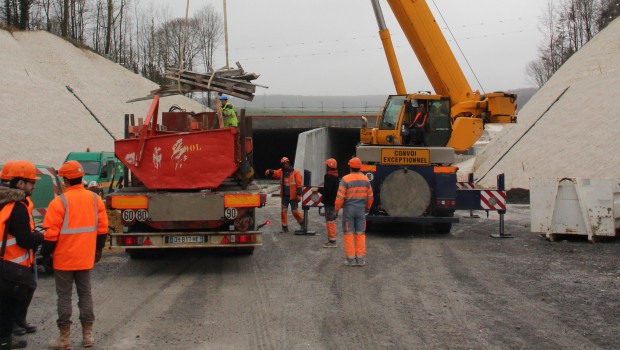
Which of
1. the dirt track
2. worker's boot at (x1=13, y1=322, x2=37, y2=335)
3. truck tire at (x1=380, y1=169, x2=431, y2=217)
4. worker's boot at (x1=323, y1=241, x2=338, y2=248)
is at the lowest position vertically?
the dirt track

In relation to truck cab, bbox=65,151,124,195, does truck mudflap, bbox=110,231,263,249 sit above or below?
below

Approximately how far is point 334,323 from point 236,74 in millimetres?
5263

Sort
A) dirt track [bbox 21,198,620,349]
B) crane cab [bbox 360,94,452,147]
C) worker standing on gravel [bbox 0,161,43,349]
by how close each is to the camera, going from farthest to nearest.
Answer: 1. crane cab [bbox 360,94,452,147]
2. dirt track [bbox 21,198,620,349]
3. worker standing on gravel [bbox 0,161,43,349]

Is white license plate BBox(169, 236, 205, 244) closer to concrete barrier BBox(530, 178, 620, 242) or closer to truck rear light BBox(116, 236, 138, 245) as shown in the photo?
truck rear light BBox(116, 236, 138, 245)

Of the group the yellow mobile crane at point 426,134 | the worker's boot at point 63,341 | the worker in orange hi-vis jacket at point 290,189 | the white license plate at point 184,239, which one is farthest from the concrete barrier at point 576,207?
the worker's boot at point 63,341

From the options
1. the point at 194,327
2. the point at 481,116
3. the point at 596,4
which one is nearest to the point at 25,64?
the point at 481,116

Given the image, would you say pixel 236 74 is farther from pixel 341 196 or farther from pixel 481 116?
pixel 481 116

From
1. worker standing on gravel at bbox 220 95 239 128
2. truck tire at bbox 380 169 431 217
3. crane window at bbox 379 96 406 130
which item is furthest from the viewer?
crane window at bbox 379 96 406 130

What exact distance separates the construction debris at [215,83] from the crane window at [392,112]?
5.57m

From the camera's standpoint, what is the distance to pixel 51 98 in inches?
1245

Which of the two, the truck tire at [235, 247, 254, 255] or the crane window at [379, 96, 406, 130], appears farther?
the crane window at [379, 96, 406, 130]

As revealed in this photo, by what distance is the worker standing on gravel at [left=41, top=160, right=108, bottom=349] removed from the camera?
596 cm

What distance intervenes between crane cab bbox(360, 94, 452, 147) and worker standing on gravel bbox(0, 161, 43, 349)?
10.6 meters

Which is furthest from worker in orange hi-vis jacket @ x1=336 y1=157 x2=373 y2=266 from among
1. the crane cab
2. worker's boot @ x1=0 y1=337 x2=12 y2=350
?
worker's boot @ x1=0 y1=337 x2=12 y2=350
